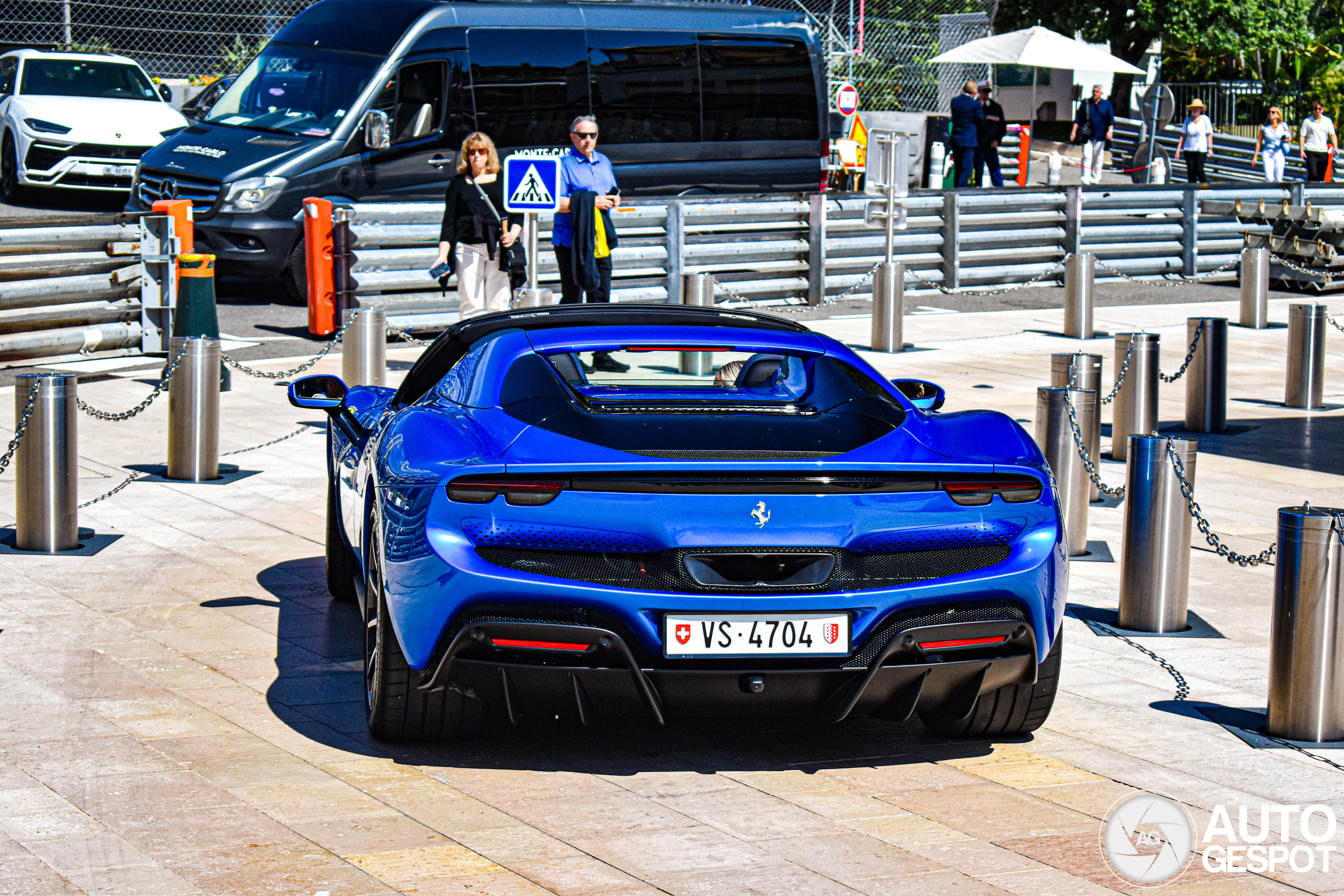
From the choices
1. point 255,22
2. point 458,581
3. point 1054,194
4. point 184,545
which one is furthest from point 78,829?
point 255,22

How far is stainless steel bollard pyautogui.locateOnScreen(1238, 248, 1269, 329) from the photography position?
18.4 m

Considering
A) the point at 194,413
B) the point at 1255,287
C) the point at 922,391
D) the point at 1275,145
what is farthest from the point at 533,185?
the point at 1275,145

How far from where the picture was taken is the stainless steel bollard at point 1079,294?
682 inches

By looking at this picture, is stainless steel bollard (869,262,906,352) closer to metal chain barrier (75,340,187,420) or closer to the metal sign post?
the metal sign post

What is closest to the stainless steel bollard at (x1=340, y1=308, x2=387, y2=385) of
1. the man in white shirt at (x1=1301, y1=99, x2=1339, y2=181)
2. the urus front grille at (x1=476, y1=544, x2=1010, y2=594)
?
the urus front grille at (x1=476, y1=544, x2=1010, y2=594)

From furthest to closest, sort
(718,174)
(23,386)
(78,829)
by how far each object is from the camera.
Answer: (718,174), (23,386), (78,829)

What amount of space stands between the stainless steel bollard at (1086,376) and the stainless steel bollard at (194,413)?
4.68 meters

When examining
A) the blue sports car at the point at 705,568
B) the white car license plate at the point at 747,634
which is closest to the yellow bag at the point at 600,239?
the blue sports car at the point at 705,568

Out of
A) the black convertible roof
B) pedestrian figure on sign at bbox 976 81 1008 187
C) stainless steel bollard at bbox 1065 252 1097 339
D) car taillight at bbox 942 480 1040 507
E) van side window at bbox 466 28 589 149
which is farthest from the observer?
pedestrian figure on sign at bbox 976 81 1008 187

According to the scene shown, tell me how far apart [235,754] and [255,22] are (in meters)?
26.3

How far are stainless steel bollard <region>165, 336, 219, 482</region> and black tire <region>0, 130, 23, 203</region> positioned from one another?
46.2 feet

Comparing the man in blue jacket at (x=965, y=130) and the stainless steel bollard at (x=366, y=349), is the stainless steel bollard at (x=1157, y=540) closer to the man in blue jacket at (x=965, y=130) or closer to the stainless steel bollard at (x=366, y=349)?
the stainless steel bollard at (x=366, y=349)

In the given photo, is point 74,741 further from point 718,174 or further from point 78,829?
point 718,174

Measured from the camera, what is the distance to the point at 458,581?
15.5 ft
